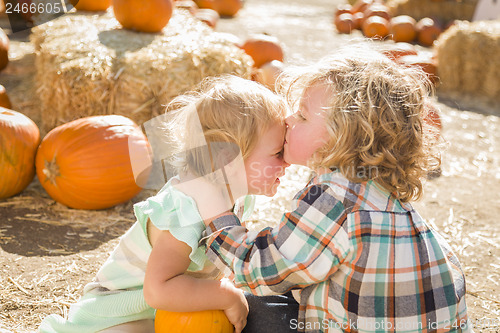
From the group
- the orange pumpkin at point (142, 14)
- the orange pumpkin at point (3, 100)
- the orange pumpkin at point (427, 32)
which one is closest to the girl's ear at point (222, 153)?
the orange pumpkin at point (3, 100)

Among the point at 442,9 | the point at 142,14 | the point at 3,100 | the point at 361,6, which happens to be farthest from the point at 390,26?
the point at 3,100

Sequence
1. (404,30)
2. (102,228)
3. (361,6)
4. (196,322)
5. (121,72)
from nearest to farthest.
Answer: 1. (196,322)
2. (102,228)
3. (121,72)
4. (404,30)
5. (361,6)

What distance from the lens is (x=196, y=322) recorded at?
2.03 meters

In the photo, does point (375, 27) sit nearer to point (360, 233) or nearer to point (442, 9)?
point (442, 9)

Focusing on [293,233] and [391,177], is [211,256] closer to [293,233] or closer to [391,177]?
[293,233]

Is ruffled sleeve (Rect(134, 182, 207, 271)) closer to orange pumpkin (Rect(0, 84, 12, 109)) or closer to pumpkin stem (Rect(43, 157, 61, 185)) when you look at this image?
pumpkin stem (Rect(43, 157, 61, 185))

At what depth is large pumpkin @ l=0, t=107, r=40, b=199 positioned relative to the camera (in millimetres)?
3510

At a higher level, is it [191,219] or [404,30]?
[191,219]

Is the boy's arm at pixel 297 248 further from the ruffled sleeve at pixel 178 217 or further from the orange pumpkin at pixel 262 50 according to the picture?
the orange pumpkin at pixel 262 50

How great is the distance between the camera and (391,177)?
182cm

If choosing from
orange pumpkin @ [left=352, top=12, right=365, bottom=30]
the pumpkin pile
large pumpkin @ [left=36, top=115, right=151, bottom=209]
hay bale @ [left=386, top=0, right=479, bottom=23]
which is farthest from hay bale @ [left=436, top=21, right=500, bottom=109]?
large pumpkin @ [left=36, top=115, right=151, bottom=209]

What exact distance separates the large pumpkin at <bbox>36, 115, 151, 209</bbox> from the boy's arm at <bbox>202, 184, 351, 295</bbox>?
1845 mm

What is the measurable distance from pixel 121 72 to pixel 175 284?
2745mm

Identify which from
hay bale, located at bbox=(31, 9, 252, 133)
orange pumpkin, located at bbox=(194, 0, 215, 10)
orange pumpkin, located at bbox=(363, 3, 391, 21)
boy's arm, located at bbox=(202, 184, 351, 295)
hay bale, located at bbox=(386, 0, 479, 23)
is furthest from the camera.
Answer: hay bale, located at bbox=(386, 0, 479, 23)
